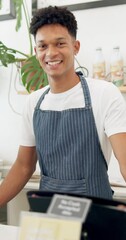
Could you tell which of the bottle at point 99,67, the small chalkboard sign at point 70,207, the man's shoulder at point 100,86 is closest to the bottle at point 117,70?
the bottle at point 99,67

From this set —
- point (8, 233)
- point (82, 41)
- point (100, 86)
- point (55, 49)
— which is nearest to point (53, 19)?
point (55, 49)

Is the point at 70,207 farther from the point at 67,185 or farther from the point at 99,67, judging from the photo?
the point at 99,67

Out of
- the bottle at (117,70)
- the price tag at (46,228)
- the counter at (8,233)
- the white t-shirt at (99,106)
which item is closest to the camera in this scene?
the price tag at (46,228)

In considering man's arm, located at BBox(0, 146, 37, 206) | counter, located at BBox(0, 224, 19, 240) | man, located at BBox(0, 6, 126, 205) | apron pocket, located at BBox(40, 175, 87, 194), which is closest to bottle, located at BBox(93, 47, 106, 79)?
man, located at BBox(0, 6, 126, 205)

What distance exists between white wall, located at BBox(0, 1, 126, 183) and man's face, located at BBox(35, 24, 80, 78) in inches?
34.8

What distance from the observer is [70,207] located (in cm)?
47

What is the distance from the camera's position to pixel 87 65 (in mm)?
2080

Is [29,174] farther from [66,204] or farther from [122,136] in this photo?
[66,204]

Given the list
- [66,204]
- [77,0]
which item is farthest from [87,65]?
[66,204]

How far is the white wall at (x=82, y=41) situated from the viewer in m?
1.98

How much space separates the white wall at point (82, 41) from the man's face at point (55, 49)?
34.8 inches

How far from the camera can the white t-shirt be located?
3.53ft

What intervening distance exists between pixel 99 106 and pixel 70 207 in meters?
0.71

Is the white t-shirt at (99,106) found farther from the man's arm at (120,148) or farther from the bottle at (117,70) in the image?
the bottle at (117,70)
